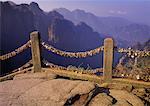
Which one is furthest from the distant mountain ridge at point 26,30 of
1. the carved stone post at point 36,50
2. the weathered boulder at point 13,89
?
the weathered boulder at point 13,89

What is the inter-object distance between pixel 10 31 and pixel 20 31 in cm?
614

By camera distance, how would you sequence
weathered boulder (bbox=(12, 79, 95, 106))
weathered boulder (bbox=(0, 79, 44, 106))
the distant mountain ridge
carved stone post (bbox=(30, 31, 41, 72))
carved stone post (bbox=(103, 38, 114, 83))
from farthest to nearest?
the distant mountain ridge < carved stone post (bbox=(30, 31, 41, 72)) < carved stone post (bbox=(103, 38, 114, 83)) < weathered boulder (bbox=(0, 79, 44, 106)) < weathered boulder (bbox=(12, 79, 95, 106))

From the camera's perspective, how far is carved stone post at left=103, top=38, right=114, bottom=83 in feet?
24.2

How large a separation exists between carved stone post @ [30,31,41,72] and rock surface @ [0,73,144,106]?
62.2 inches

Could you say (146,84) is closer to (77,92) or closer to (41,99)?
(77,92)

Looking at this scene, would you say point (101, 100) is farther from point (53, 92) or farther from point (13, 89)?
point (13, 89)

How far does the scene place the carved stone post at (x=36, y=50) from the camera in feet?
27.8

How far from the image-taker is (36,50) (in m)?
8.61

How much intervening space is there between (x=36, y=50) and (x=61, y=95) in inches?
112

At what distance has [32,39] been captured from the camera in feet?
27.9

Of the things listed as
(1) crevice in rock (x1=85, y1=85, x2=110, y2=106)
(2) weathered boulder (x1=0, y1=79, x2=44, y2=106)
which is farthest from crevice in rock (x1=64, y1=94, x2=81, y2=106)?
(2) weathered boulder (x1=0, y1=79, x2=44, y2=106)

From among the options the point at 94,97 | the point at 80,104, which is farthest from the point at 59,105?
the point at 94,97

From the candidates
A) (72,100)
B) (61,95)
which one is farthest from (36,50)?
(72,100)

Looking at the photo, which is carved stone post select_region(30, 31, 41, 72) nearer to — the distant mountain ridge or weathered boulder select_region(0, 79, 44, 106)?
weathered boulder select_region(0, 79, 44, 106)
